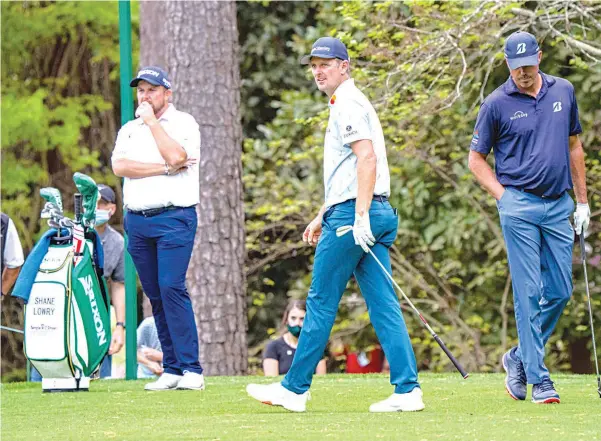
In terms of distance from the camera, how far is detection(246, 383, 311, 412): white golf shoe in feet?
22.5

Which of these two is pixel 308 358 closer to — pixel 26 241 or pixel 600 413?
pixel 600 413

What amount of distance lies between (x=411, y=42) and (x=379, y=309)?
6.49m

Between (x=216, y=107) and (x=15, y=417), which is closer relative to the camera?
(x=15, y=417)

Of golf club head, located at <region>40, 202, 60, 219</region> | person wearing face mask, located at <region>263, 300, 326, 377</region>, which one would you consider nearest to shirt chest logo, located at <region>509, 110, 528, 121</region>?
golf club head, located at <region>40, 202, 60, 219</region>

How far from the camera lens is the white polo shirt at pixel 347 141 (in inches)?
263

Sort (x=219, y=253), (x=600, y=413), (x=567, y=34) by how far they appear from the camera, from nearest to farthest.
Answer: (x=600, y=413), (x=219, y=253), (x=567, y=34)

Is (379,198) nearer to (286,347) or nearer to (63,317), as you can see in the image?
(63,317)

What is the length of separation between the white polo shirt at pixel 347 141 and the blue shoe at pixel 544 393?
4.69ft

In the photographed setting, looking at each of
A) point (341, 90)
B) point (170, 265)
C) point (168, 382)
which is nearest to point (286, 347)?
point (168, 382)

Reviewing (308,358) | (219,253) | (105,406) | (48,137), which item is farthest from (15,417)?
(48,137)

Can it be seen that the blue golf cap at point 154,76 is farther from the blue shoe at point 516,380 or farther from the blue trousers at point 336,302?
the blue shoe at point 516,380

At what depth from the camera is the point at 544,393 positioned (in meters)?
7.27

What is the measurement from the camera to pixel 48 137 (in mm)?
19953

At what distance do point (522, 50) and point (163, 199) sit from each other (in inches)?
93.8
